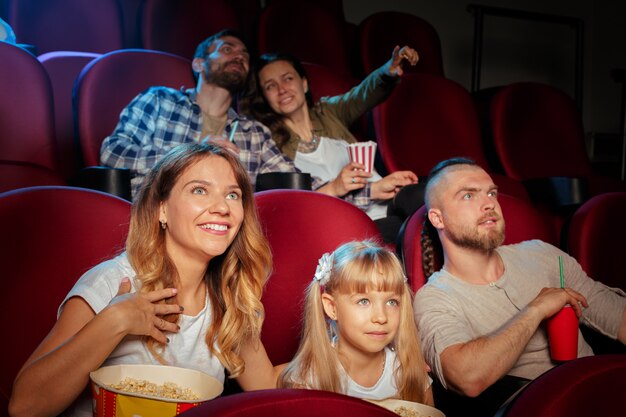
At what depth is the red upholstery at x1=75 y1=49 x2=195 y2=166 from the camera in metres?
1.41

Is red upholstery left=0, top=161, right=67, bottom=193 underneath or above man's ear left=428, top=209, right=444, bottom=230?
above

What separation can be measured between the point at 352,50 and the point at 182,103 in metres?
0.90

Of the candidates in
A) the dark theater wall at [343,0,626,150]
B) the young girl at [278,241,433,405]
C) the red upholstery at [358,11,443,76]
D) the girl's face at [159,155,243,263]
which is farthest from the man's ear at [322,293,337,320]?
the dark theater wall at [343,0,626,150]

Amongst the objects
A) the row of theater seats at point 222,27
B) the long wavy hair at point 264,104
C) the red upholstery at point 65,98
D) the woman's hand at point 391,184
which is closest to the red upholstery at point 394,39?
the row of theater seats at point 222,27

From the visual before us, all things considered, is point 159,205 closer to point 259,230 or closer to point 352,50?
point 259,230

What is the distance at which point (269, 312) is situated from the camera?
96 cm

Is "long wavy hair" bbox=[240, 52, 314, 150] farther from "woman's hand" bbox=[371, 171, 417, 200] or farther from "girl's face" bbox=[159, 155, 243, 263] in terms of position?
"girl's face" bbox=[159, 155, 243, 263]

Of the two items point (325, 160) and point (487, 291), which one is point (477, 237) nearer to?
point (487, 291)

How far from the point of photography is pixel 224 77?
1.58 metres

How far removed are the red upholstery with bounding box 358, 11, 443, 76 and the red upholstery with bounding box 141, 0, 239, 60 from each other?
1.47 feet

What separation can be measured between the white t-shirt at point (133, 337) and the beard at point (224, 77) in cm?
83

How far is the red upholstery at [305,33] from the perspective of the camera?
207 centimetres

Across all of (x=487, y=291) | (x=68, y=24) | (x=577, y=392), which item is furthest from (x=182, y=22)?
(x=577, y=392)

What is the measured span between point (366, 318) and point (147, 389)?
30 centimetres
